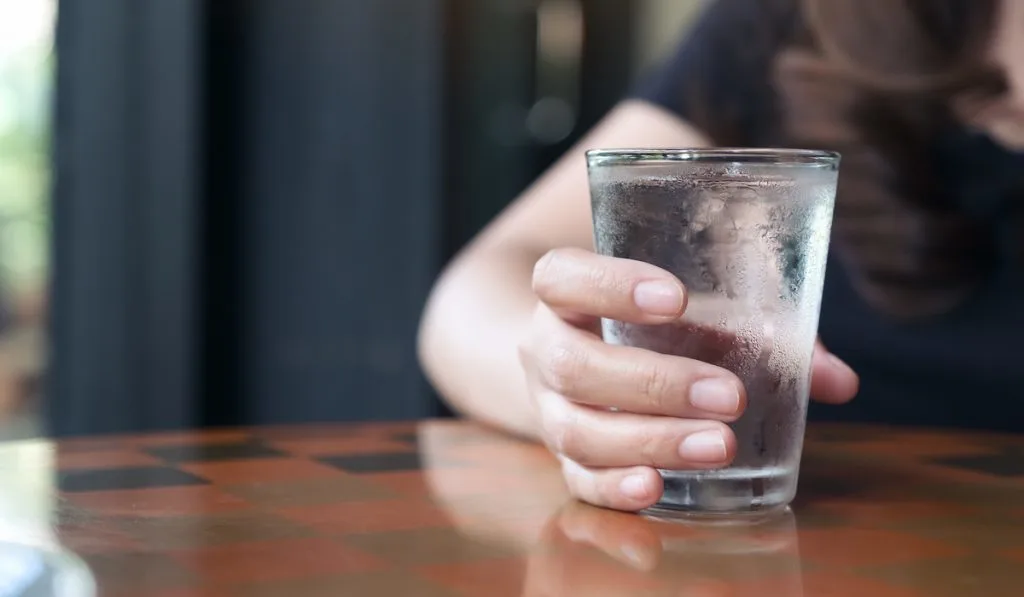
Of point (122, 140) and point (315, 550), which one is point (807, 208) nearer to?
point (315, 550)

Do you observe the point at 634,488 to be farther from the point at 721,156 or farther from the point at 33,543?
the point at 33,543

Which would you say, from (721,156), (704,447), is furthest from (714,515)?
(721,156)

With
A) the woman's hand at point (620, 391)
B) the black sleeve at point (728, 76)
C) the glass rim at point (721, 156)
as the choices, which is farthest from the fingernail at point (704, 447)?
the black sleeve at point (728, 76)

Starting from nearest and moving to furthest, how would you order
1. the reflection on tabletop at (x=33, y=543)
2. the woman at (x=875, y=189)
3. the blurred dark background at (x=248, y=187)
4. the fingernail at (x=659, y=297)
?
the reflection on tabletop at (x=33, y=543) → the fingernail at (x=659, y=297) → the woman at (x=875, y=189) → the blurred dark background at (x=248, y=187)

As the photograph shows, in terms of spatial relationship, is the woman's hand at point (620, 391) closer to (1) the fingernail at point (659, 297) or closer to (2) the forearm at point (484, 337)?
(1) the fingernail at point (659, 297)

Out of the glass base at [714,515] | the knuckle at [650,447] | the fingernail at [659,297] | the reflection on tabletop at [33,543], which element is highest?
the fingernail at [659,297]

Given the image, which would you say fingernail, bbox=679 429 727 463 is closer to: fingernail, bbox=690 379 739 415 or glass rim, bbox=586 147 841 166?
fingernail, bbox=690 379 739 415
